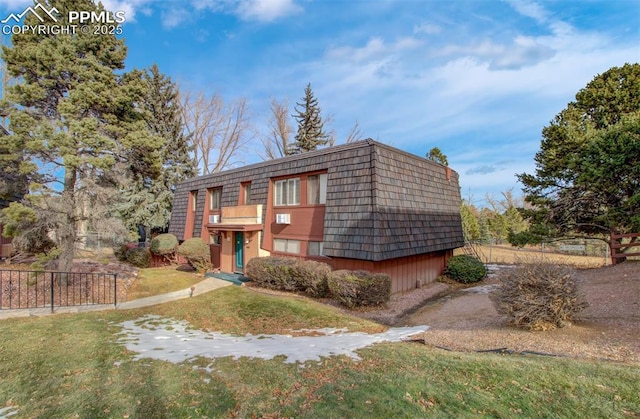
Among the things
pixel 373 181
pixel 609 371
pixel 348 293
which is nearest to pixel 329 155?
pixel 373 181

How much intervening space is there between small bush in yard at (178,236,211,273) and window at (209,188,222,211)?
230 centimetres

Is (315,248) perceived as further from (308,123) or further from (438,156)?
(308,123)

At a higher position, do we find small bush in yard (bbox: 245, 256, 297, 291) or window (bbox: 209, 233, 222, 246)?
window (bbox: 209, 233, 222, 246)

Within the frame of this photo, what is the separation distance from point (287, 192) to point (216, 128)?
71.9 feet

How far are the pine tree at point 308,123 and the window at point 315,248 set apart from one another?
17.7 metres

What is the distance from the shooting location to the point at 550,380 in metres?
3.83

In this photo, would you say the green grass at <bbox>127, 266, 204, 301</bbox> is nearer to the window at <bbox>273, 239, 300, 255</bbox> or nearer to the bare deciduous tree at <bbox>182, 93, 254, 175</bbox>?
the window at <bbox>273, 239, 300, 255</bbox>

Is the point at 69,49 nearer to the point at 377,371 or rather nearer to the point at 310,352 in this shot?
the point at 310,352

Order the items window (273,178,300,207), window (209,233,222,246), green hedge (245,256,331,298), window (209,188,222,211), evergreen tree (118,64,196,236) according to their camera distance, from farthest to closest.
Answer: evergreen tree (118,64,196,236)
window (209,188,222,211)
window (209,233,222,246)
window (273,178,300,207)
green hedge (245,256,331,298)

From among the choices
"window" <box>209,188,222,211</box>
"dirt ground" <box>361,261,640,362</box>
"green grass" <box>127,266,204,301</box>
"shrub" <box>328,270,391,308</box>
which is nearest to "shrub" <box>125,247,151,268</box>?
"green grass" <box>127,266,204,301</box>

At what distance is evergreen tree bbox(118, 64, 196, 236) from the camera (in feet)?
75.7

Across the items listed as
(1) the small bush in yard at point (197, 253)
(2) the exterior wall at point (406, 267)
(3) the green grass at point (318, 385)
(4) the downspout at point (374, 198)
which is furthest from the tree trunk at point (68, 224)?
(4) the downspout at point (374, 198)

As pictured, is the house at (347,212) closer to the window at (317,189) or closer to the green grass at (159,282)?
the window at (317,189)

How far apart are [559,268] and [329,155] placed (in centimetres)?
826
